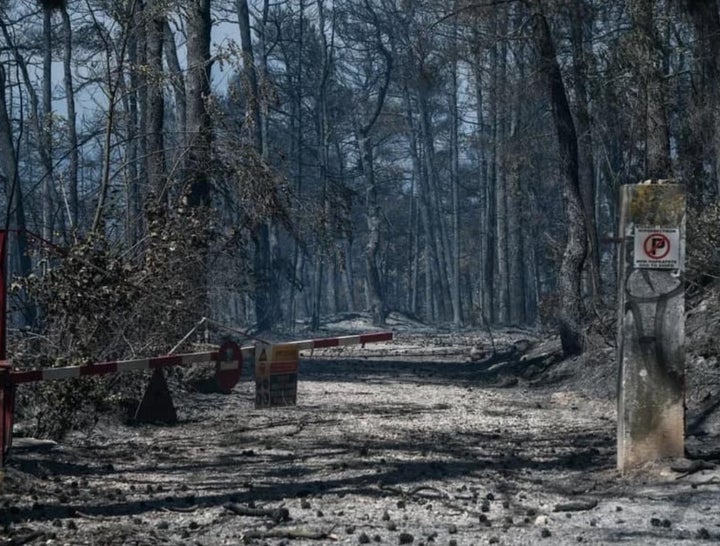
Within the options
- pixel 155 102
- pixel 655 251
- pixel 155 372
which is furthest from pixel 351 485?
pixel 155 102

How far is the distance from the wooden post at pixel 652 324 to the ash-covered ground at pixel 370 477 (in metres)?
0.25

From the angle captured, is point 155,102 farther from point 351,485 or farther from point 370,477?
point 351,485

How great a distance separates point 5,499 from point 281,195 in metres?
8.97

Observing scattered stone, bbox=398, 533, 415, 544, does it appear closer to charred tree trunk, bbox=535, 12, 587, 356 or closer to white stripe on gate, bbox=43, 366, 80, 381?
white stripe on gate, bbox=43, 366, 80, 381

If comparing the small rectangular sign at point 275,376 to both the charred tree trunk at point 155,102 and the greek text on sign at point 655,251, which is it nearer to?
the greek text on sign at point 655,251

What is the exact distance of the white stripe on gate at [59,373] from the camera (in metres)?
9.57

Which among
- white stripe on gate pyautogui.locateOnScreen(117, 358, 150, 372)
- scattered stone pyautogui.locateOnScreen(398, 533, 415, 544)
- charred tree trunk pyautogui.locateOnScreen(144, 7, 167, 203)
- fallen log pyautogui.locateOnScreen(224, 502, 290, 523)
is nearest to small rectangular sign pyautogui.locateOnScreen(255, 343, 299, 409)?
white stripe on gate pyautogui.locateOnScreen(117, 358, 150, 372)

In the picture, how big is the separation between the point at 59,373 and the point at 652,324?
476cm

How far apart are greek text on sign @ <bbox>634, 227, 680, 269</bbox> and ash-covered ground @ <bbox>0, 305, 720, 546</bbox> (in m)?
1.55

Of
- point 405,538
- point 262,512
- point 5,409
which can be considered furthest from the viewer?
point 5,409

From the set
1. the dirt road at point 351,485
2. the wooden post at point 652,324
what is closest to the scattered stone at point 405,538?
the dirt road at point 351,485

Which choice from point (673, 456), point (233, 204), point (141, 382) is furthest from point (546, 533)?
point (233, 204)

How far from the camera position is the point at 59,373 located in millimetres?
9711

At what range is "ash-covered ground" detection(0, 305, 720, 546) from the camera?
775 centimetres
